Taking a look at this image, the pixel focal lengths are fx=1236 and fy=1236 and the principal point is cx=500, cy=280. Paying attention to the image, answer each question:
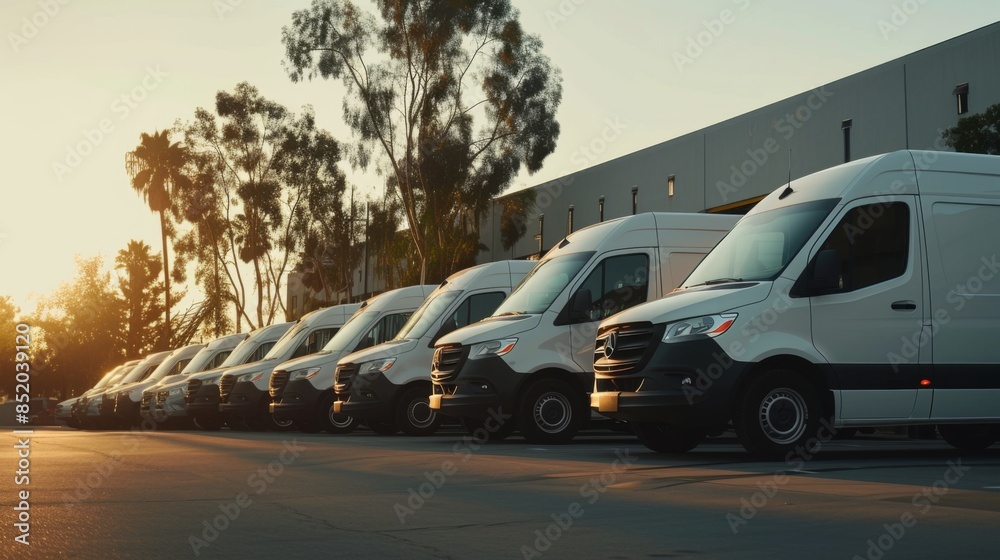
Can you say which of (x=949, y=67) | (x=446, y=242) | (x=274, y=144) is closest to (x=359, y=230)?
(x=274, y=144)

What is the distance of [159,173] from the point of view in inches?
2440

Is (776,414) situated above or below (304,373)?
below

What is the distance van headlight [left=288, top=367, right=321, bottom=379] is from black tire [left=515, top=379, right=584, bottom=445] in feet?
24.7

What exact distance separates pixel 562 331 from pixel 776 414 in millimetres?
4152

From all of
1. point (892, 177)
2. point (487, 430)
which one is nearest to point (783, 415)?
point (892, 177)

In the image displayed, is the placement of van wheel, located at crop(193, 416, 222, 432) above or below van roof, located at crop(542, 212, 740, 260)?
below

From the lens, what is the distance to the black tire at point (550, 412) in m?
14.6

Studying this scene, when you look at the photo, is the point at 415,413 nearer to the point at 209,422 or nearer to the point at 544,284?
the point at 544,284

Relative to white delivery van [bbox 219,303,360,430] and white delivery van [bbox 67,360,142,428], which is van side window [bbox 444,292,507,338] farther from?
white delivery van [bbox 67,360,142,428]

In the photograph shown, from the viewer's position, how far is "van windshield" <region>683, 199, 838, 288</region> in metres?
11.3

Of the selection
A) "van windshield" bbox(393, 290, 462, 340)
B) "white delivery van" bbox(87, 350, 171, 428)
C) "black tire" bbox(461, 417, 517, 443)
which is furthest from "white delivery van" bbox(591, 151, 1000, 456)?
"white delivery van" bbox(87, 350, 171, 428)

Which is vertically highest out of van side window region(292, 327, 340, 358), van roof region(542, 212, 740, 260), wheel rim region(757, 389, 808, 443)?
van roof region(542, 212, 740, 260)

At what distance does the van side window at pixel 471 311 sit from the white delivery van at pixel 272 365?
6178 millimetres

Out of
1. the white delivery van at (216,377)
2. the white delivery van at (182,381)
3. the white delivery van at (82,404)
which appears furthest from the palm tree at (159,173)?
the white delivery van at (216,377)
